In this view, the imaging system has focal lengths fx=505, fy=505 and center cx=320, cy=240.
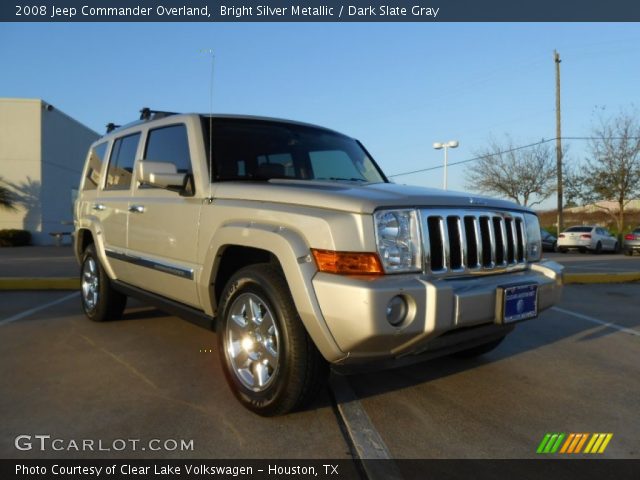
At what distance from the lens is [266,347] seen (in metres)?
2.93

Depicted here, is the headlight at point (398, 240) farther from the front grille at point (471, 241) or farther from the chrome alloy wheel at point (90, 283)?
the chrome alloy wheel at point (90, 283)

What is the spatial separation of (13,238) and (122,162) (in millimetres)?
19932

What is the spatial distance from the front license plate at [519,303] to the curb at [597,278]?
21.0 ft

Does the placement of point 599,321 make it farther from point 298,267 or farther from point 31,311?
point 31,311

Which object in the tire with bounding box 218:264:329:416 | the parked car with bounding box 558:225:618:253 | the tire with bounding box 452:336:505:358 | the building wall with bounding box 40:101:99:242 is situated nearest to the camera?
the tire with bounding box 218:264:329:416

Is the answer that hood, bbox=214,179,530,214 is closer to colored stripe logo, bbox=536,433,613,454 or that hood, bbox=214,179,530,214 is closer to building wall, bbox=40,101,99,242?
colored stripe logo, bbox=536,433,613,454

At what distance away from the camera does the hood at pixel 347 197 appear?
262cm

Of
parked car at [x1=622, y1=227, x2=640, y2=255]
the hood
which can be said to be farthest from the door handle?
parked car at [x1=622, y1=227, x2=640, y2=255]

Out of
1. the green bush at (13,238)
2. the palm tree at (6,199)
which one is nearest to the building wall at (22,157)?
the palm tree at (6,199)

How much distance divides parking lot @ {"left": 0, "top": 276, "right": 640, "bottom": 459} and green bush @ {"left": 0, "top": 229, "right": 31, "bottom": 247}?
754 inches

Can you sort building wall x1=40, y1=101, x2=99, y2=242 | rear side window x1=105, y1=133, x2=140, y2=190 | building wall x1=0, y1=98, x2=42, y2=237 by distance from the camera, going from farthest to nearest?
1. building wall x1=40, y1=101, x2=99, y2=242
2. building wall x1=0, y1=98, x2=42, y2=237
3. rear side window x1=105, y1=133, x2=140, y2=190

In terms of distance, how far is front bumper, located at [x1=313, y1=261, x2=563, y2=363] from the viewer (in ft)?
7.86
